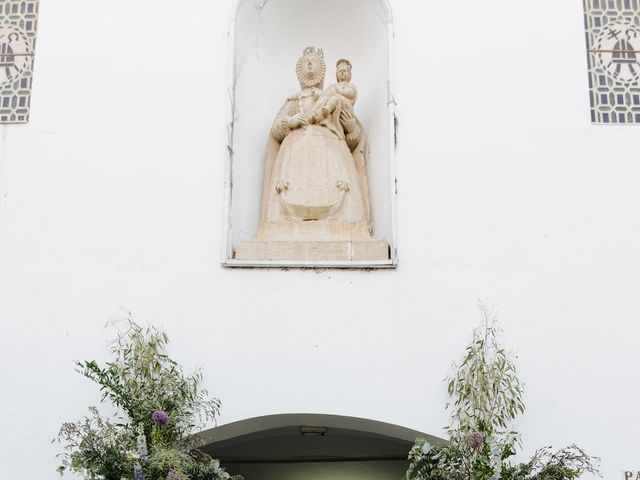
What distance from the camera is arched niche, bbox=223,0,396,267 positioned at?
6762 mm

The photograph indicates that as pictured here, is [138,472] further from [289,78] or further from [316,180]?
[289,78]

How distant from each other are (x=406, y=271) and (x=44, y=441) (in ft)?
7.72

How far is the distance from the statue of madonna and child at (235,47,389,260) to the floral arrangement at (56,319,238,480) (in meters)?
0.89

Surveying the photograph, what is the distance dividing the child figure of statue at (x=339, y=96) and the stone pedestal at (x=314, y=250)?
1060 millimetres

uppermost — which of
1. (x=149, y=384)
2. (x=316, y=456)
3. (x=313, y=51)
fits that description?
(x=313, y=51)

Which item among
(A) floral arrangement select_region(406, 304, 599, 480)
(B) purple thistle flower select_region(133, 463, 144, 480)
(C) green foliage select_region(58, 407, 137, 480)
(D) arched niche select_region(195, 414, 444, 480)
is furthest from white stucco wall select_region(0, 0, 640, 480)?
(D) arched niche select_region(195, 414, 444, 480)

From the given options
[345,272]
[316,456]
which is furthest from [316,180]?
[316,456]

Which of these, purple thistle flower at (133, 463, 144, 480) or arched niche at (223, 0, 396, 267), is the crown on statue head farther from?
purple thistle flower at (133, 463, 144, 480)

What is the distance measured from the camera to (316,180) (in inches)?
276

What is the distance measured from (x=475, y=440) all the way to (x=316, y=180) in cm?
222

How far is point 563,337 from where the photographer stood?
621cm

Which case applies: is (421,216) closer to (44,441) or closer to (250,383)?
(250,383)

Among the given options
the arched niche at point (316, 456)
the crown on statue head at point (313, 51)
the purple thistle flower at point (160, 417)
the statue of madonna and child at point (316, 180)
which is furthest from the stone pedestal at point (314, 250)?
the arched niche at point (316, 456)

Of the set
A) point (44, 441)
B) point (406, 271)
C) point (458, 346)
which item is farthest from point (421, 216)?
point (44, 441)
